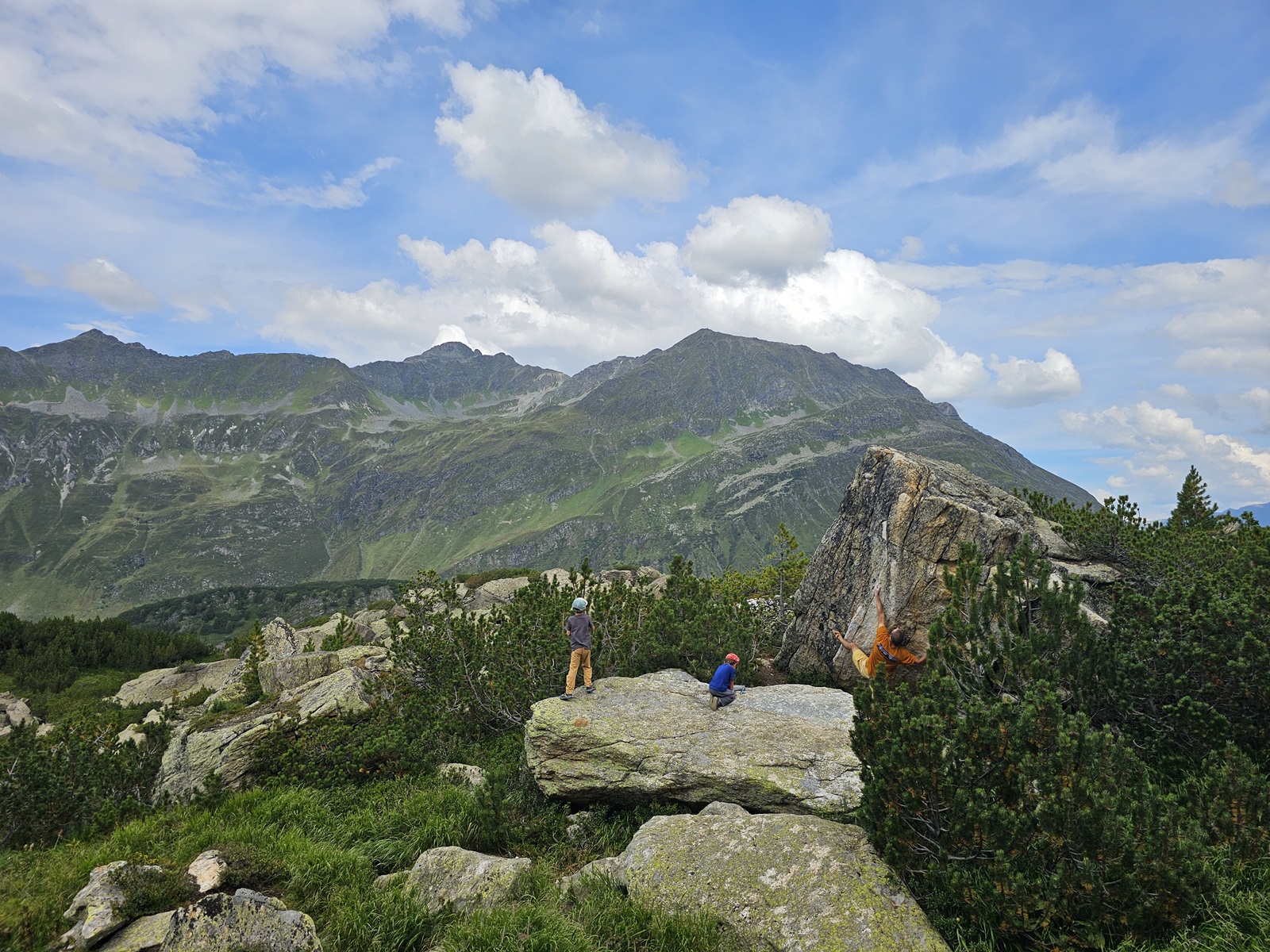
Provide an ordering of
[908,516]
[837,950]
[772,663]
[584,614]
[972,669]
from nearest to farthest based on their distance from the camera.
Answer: [837,950] < [972,669] < [584,614] < [908,516] < [772,663]

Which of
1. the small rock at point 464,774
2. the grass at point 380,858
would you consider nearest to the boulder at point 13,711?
the grass at point 380,858

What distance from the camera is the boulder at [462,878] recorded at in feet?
27.3

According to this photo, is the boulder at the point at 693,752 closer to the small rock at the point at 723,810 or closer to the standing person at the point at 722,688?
the standing person at the point at 722,688

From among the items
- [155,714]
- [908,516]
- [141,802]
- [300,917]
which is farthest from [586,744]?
[155,714]

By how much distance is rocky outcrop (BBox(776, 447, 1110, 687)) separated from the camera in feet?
57.2

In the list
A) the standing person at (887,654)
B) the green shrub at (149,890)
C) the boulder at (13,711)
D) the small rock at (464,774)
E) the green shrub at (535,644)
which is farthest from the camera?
the boulder at (13,711)

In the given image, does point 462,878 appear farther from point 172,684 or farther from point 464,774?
point 172,684

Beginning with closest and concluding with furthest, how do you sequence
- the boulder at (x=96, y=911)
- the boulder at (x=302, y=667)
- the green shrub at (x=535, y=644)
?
1. the boulder at (x=96, y=911)
2. the green shrub at (x=535, y=644)
3. the boulder at (x=302, y=667)

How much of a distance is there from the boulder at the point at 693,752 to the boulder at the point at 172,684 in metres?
31.6

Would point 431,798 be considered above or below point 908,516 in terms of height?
below

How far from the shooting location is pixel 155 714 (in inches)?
1107

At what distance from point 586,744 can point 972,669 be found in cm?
798

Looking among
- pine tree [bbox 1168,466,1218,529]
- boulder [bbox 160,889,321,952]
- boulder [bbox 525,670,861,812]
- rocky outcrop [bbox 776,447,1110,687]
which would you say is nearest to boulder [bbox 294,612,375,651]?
boulder [bbox 525,670,861,812]

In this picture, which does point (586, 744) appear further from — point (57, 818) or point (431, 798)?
point (57, 818)
